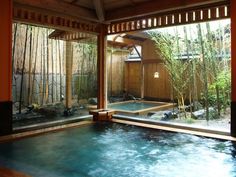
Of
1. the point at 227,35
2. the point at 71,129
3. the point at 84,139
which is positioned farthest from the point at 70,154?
the point at 227,35

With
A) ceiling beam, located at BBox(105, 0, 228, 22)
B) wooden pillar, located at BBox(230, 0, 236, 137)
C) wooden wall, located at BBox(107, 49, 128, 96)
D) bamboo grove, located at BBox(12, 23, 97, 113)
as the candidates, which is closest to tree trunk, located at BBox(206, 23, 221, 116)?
ceiling beam, located at BBox(105, 0, 228, 22)

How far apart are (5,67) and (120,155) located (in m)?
2.85

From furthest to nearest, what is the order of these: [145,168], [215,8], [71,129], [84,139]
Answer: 1. [71,129]
2. [215,8]
3. [84,139]
4. [145,168]

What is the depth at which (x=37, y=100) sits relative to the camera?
9117mm

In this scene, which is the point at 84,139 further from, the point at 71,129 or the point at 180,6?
the point at 180,6

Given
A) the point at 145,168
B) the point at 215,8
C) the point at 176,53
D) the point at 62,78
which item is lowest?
the point at 145,168

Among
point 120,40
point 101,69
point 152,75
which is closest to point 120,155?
point 101,69

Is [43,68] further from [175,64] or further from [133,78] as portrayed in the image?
[133,78]

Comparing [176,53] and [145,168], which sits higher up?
[176,53]

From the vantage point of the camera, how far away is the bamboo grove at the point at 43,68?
327 inches

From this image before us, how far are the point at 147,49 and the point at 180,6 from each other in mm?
7326

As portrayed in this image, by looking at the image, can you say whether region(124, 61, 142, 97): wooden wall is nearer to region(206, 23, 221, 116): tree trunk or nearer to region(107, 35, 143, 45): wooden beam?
region(107, 35, 143, 45): wooden beam

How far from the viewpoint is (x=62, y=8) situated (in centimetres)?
577

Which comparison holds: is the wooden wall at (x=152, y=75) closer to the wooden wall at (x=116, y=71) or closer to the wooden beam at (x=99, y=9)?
the wooden wall at (x=116, y=71)
